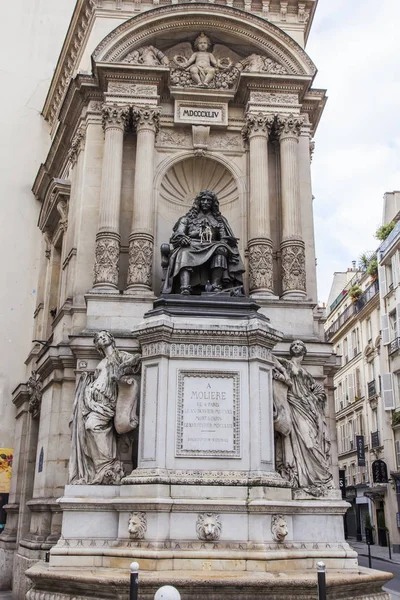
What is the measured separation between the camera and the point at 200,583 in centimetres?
899

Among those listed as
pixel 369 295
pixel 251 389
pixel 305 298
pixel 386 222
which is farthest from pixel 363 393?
pixel 251 389

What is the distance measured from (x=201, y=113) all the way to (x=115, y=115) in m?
2.23

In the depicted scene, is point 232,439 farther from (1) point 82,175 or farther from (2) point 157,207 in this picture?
(1) point 82,175

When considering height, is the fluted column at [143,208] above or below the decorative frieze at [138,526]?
above

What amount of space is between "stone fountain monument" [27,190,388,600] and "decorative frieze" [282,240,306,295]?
2.33 m

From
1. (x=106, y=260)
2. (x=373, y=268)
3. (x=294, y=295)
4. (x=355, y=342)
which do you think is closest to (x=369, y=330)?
(x=355, y=342)

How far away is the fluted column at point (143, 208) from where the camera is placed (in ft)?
48.3

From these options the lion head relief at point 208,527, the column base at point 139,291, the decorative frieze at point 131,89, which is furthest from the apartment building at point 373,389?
the lion head relief at point 208,527

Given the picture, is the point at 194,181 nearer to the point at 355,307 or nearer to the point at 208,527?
the point at 208,527

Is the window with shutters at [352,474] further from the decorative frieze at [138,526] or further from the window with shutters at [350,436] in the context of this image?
the decorative frieze at [138,526]

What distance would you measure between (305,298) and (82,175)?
6034 mm

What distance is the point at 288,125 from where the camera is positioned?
1617 cm

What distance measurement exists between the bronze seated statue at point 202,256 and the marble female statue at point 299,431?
219 cm

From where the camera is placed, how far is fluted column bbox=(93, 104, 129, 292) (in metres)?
14.7
